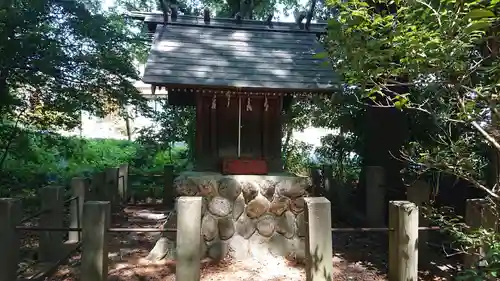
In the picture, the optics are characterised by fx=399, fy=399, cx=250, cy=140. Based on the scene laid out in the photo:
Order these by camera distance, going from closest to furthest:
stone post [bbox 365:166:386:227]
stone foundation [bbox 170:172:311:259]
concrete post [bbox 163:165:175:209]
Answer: stone foundation [bbox 170:172:311:259] → stone post [bbox 365:166:386:227] → concrete post [bbox 163:165:175:209]

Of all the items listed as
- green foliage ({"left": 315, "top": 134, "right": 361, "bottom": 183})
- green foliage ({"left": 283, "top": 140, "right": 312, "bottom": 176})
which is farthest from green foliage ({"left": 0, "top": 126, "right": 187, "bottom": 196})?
green foliage ({"left": 315, "top": 134, "right": 361, "bottom": 183})

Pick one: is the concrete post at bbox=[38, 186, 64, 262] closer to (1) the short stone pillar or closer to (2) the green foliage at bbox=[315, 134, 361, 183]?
(1) the short stone pillar

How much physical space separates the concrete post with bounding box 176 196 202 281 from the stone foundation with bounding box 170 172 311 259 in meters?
2.16

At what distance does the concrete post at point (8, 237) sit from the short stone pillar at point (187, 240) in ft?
5.24

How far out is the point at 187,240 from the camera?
360 cm

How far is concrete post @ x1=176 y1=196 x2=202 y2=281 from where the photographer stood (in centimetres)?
359

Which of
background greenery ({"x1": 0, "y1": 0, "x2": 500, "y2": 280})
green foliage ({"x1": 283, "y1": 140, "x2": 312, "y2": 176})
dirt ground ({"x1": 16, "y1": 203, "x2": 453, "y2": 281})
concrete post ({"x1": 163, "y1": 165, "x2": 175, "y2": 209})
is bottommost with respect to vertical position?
dirt ground ({"x1": 16, "y1": 203, "x2": 453, "y2": 281})

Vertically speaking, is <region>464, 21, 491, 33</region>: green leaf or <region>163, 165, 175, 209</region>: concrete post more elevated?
<region>464, 21, 491, 33</region>: green leaf

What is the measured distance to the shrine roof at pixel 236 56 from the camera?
550 centimetres

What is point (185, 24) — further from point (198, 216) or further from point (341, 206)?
point (341, 206)

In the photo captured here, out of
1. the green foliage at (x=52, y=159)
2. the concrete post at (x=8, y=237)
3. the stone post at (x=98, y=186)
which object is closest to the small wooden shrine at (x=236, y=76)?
the stone post at (x=98, y=186)

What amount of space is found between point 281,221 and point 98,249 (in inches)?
121

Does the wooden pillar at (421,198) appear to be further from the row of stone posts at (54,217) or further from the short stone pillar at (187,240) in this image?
the row of stone posts at (54,217)

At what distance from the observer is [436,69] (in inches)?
117
